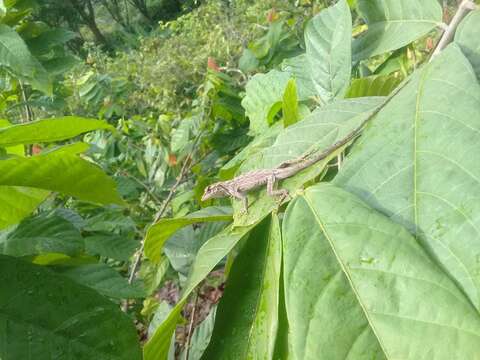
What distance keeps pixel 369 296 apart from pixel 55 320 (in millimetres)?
331

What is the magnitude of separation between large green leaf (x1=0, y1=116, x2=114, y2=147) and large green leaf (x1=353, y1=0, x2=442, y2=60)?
0.39 metres

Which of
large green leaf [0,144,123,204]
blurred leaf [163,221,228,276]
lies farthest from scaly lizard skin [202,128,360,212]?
blurred leaf [163,221,228,276]

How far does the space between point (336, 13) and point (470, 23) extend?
0.33 m

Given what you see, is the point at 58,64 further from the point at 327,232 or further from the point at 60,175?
the point at 327,232

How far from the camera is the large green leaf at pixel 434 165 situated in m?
0.35

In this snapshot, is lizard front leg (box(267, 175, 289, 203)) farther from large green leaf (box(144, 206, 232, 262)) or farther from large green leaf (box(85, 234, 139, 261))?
large green leaf (box(85, 234, 139, 261))

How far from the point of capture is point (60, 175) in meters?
0.61

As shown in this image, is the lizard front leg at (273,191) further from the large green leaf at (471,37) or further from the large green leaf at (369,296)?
the large green leaf at (471,37)

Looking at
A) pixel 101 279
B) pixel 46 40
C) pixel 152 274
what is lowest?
pixel 152 274

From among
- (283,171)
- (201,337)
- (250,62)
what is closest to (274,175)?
(283,171)

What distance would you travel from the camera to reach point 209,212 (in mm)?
612

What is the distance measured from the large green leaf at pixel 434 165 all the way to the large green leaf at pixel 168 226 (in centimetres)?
15

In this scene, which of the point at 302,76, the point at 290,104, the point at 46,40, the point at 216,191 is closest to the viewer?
the point at 216,191

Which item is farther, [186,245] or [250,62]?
[250,62]
